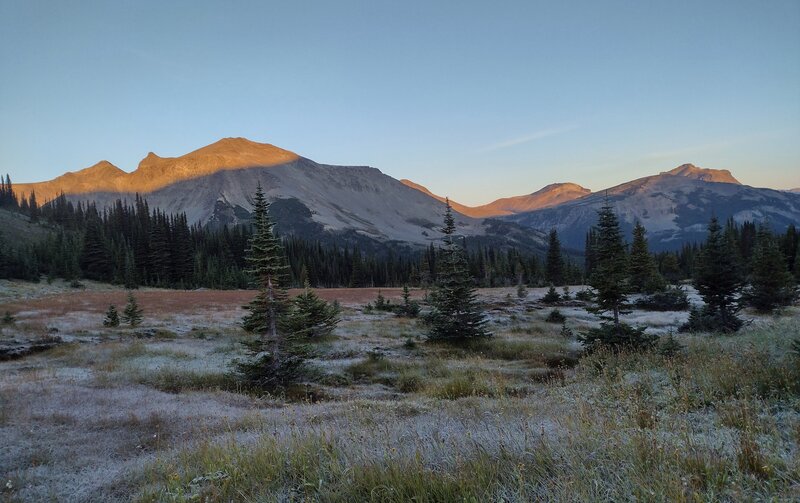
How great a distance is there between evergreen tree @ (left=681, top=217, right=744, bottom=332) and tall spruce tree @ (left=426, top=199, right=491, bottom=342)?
42.9ft

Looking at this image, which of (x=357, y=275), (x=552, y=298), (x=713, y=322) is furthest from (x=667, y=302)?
(x=357, y=275)

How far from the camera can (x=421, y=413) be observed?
28.6ft

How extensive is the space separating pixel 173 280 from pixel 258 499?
10427cm

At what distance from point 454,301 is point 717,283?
15.8 m

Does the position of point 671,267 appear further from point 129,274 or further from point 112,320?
point 129,274

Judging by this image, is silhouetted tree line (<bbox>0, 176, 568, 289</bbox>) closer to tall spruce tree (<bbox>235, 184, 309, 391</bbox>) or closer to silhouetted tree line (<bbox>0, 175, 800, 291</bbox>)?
silhouetted tree line (<bbox>0, 175, 800, 291</bbox>)

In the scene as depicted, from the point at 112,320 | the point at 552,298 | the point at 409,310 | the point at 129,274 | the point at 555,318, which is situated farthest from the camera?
the point at 129,274

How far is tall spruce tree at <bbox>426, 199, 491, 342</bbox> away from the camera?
86.9ft

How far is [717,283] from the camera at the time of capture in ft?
75.6

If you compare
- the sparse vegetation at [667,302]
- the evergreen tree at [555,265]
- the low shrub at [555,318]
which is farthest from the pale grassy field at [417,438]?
the evergreen tree at [555,265]

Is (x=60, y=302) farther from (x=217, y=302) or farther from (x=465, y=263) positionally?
(x=465, y=263)

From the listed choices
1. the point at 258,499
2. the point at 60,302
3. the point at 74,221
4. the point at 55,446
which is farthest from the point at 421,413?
the point at 74,221

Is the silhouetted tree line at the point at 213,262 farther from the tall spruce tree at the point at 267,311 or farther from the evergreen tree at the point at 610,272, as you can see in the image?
the tall spruce tree at the point at 267,311

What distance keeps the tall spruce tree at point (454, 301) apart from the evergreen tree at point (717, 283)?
13072 millimetres
